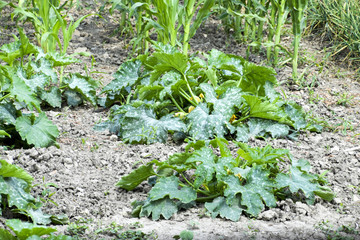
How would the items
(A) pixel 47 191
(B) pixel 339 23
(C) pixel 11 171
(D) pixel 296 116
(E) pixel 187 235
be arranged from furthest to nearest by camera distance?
(B) pixel 339 23 → (D) pixel 296 116 → (A) pixel 47 191 → (C) pixel 11 171 → (E) pixel 187 235

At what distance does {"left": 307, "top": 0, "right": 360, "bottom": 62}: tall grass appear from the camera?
555 centimetres

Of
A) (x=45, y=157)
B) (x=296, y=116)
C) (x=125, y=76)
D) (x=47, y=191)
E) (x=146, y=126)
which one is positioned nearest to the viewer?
(x=47, y=191)

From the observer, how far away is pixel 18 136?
3488mm

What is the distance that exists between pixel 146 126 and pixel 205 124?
45 centimetres

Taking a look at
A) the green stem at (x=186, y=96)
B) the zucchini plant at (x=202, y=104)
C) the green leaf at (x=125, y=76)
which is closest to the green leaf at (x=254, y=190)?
the zucchini plant at (x=202, y=104)

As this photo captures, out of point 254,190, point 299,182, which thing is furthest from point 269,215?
point 299,182

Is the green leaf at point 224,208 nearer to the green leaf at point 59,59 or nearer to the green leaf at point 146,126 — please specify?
the green leaf at point 146,126

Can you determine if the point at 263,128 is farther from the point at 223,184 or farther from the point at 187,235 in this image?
the point at 187,235

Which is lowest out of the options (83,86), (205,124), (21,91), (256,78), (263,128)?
(263,128)

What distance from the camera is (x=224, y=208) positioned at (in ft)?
8.89

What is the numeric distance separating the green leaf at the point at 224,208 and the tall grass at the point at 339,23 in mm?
3336

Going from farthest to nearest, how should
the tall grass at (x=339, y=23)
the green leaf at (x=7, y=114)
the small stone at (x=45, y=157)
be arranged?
the tall grass at (x=339, y=23), the green leaf at (x=7, y=114), the small stone at (x=45, y=157)

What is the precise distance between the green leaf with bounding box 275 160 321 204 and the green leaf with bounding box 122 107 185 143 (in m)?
1.03

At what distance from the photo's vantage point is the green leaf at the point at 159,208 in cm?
269
